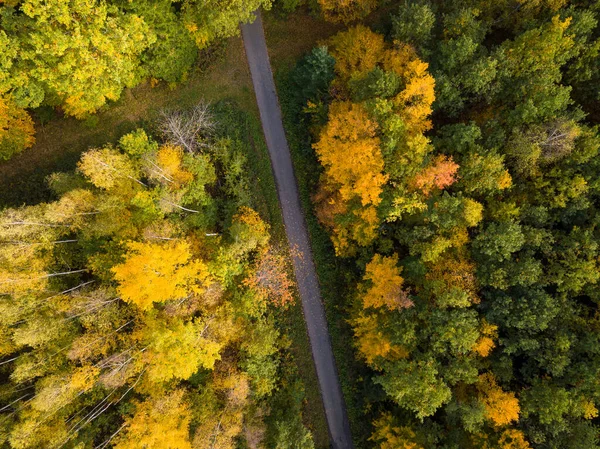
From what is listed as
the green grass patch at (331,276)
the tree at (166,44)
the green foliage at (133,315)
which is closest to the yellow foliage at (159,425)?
the green foliage at (133,315)

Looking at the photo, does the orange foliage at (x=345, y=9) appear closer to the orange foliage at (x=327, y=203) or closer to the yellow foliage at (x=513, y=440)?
the orange foliage at (x=327, y=203)

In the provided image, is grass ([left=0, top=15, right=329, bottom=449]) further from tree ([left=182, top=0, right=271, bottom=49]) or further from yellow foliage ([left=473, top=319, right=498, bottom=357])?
yellow foliage ([left=473, top=319, right=498, bottom=357])

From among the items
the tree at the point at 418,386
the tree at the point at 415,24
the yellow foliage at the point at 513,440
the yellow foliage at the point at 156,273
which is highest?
the tree at the point at 415,24

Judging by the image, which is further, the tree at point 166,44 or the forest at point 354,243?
the tree at point 166,44

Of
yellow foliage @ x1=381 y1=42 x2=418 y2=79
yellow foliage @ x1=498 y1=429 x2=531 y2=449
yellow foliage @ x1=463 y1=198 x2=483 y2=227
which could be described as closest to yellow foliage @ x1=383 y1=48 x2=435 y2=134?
yellow foliage @ x1=381 y1=42 x2=418 y2=79

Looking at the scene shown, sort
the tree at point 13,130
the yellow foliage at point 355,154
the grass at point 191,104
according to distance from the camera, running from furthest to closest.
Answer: the grass at point 191,104 → the tree at point 13,130 → the yellow foliage at point 355,154

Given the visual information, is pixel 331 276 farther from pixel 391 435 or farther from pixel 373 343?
pixel 391 435

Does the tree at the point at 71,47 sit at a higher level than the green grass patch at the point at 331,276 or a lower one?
higher
